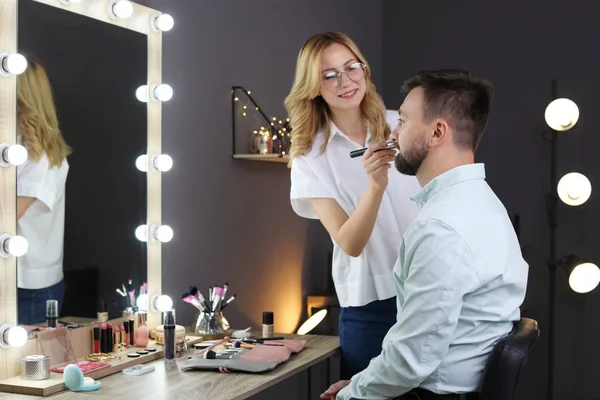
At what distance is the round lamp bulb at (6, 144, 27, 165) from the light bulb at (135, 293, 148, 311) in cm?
65

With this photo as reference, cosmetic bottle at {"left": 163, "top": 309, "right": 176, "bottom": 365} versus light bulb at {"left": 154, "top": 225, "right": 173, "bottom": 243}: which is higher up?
light bulb at {"left": 154, "top": 225, "right": 173, "bottom": 243}

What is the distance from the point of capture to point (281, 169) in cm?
331

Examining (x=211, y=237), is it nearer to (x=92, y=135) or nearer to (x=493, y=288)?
(x=92, y=135)

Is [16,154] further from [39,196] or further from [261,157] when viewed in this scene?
[261,157]

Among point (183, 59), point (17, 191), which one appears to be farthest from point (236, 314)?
point (17, 191)

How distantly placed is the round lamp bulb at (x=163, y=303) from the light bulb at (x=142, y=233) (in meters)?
0.19

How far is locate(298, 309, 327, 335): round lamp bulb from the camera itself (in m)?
3.22

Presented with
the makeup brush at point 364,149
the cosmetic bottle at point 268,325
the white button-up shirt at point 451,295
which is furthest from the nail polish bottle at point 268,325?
the white button-up shirt at point 451,295

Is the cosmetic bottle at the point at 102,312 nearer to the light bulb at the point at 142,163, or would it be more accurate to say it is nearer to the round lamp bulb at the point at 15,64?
the light bulb at the point at 142,163

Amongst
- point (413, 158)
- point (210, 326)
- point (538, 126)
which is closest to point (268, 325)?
point (210, 326)

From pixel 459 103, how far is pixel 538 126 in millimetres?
2393

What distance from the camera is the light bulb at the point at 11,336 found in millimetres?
1852

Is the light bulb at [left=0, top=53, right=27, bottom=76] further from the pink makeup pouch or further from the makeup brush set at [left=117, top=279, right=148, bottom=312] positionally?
the pink makeup pouch

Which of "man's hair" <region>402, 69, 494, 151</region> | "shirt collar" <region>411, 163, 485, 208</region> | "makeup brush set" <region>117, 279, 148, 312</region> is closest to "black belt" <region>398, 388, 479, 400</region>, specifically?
"shirt collar" <region>411, 163, 485, 208</region>
